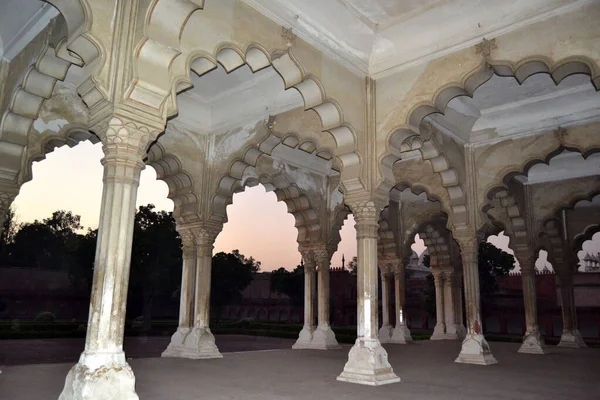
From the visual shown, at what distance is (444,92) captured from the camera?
8.37m

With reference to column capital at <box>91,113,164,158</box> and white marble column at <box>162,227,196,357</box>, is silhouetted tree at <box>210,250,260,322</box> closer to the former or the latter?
white marble column at <box>162,227,196,357</box>

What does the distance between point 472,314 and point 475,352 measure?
87 centimetres

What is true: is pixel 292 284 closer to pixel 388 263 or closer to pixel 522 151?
pixel 388 263

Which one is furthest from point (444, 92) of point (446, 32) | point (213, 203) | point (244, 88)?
point (213, 203)

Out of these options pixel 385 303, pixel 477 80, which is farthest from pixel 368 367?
pixel 385 303

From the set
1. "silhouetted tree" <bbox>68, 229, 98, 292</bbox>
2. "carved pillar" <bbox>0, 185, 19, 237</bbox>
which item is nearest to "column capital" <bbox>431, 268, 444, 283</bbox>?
"carved pillar" <bbox>0, 185, 19, 237</bbox>

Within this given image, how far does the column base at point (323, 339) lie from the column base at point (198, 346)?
4548mm

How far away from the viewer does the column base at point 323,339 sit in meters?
15.2

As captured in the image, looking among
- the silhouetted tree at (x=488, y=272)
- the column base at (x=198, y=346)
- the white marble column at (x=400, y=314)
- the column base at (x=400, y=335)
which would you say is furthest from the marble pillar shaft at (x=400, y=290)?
the silhouetted tree at (x=488, y=272)

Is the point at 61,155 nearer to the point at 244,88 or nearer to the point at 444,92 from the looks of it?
the point at 244,88

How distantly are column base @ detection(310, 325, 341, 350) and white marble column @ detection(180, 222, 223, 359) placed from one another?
14.7 ft

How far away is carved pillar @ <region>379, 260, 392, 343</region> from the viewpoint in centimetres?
Answer: 1922

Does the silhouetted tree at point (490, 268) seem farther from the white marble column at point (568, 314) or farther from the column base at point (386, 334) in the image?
the column base at point (386, 334)

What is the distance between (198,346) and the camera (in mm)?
11258
